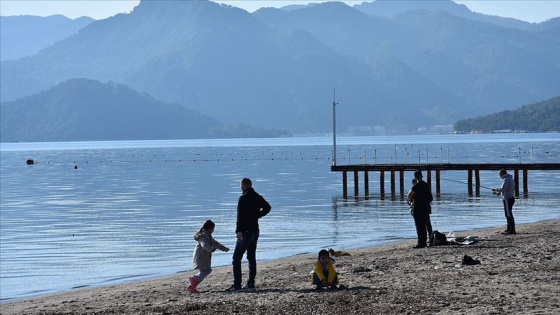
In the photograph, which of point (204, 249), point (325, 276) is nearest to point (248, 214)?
point (204, 249)

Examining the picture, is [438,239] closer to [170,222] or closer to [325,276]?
[325,276]

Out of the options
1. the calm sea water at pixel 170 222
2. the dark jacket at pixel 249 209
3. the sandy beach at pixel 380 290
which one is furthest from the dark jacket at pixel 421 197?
the dark jacket at pixel 249 209

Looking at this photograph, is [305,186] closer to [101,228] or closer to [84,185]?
[84,185]

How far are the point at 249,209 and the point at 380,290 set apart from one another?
9.66ft

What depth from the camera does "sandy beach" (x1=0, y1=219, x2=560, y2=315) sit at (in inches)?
669

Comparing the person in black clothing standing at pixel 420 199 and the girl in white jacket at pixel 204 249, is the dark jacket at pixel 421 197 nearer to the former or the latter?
the person in black clothing standing at pixel 420 199

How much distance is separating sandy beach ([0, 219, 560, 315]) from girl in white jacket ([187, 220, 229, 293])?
408mm

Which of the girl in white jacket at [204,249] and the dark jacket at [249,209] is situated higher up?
the dark jacket at [249,209]

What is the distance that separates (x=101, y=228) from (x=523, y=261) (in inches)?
1134

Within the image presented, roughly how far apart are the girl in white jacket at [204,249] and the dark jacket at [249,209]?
60cm

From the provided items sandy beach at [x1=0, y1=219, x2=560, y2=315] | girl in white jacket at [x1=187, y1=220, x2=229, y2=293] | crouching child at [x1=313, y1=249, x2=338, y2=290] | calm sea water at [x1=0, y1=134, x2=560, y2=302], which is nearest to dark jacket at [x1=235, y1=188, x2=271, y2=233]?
girl in white jacket at [x1=187, y1=220, x2=229, y2=293]

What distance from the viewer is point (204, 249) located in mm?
20328

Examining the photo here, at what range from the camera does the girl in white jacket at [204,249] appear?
20.0m

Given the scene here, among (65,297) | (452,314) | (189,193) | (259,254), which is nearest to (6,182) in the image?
(189,193)
